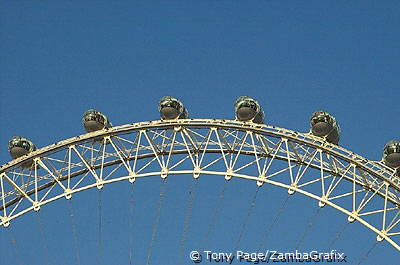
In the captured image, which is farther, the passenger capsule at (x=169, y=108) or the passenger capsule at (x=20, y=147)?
the passenger capsule at (x=20, y=147)

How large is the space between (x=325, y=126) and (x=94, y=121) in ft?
33.0

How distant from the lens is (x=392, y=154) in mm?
52656

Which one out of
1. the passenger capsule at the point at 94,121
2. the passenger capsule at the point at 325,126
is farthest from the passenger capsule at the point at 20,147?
the passenger capsule at the point at 325,126

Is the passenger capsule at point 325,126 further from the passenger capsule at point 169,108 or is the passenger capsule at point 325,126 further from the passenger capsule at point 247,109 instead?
the passenger capsule at point 169,108

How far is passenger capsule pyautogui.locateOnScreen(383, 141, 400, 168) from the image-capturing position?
52594 millimetres

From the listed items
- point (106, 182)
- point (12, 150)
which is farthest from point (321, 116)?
point (12, 150)

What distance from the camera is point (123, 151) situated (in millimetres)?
56344

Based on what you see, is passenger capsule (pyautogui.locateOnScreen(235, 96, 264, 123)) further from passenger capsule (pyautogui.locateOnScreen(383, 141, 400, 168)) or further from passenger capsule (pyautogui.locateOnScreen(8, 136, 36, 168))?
passenger capsule (pyautogui.locateOnScreen(8, 136, 36, 168))

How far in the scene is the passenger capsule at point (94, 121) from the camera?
183 feet

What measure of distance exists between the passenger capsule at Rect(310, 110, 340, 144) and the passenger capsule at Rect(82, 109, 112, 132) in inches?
360

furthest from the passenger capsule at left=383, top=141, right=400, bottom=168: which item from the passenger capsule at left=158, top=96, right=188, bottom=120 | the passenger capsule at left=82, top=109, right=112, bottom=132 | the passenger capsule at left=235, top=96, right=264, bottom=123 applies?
the passenger capsule at left=82, top=109, right=112, bottom=132

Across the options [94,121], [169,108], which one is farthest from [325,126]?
[94,121]

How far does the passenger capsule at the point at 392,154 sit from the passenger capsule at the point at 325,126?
2140mm

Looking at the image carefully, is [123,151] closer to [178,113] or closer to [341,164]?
[178,113]
